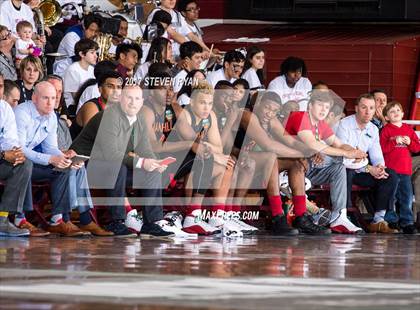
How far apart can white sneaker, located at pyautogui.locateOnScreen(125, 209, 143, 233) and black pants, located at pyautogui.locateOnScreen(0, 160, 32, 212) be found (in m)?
1.36

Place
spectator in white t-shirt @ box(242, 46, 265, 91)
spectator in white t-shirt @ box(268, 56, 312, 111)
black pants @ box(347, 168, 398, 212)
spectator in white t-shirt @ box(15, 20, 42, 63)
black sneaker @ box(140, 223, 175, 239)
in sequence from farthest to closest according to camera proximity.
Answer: spectator in white t-shirt @ box(242, 46, 265, 91), spectator in white t-shirt @ box(268, 56, 312, 111), black pants @ box(347, 168, 398, 212), spectator in white t-shirt @ box(15, 20, 42, 63), black sneaker @ box(140, 223, 175, 239)

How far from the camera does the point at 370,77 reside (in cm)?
2098

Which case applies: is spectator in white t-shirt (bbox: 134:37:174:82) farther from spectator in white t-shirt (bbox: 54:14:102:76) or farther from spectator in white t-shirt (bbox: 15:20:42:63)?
spectator in white t-shirt (bbox: 15:20:42:63)

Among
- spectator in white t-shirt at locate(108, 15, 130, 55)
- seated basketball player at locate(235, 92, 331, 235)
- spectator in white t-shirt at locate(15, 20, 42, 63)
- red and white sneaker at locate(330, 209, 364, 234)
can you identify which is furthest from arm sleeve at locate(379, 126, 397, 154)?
spectator in white t-shirt at locate(15, 20, 42, 63)

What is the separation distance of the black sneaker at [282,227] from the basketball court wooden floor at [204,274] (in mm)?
1528

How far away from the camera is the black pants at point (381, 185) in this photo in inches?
638

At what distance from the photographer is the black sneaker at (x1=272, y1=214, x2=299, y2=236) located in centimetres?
1502

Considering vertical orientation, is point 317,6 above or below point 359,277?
above

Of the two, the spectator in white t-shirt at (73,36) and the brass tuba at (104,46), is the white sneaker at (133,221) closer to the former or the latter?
the spectator in white t-shirt at (73,36)

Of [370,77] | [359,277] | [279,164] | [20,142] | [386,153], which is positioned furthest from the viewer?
[370,77]

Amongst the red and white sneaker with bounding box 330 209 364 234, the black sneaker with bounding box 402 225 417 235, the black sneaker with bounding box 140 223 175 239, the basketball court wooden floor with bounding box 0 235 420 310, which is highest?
the basketball court wooden floor with bounding box 0 235 420 310

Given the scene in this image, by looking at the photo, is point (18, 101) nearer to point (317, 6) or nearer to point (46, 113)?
point (46, 113)

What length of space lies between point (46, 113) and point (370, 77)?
27.8 feet

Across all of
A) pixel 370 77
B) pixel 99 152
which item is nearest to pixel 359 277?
pixel 99 152
